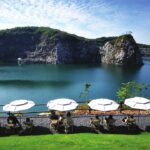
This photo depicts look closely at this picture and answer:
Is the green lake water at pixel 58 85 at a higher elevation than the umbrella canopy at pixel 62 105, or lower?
lower

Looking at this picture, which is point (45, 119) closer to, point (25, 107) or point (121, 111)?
point (25, 107)

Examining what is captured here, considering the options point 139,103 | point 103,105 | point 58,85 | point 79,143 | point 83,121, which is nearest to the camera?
point 79,143

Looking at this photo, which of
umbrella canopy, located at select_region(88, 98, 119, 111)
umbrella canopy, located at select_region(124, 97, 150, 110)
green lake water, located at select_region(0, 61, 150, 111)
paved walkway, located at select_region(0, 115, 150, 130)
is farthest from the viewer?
green lake water, located at select_region(0, 61, 150, 111)

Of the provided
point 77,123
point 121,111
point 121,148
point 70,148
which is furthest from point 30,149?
point 121,111

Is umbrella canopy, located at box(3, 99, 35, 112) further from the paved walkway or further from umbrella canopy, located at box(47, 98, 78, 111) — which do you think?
umbrella canopy, located at box(47, 98, 78, 111)

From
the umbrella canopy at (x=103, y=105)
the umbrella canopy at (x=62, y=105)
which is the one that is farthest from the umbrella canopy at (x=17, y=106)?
the umbrella canopy at (x=103, y=105)

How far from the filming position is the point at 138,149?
56.0 feet

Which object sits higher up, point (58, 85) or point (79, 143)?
point (79, 143)

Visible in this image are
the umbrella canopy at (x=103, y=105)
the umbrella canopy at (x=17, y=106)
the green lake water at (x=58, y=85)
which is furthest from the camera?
the green lake water at (x=58, y=85)

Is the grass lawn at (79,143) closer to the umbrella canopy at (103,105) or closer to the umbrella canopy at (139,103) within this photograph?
the umbrella canopy at (103,105)

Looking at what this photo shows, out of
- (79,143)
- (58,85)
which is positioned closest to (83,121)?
(79,143)

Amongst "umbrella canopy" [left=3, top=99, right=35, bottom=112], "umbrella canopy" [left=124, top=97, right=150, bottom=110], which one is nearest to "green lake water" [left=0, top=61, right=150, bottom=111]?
"umbrella canopy" [left=3, top=99, right=35, bottom=112]

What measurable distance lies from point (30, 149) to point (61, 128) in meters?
6.86

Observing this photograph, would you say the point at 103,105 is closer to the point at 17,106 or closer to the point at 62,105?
the point at 62,105
